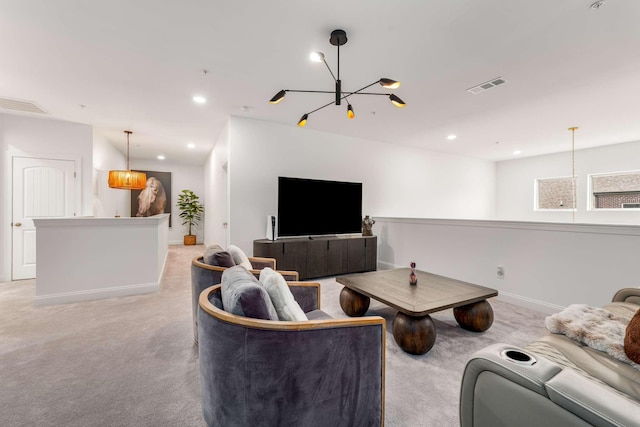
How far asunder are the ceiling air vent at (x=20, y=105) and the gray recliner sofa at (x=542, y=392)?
228 inches

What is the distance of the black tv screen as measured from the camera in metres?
4.35

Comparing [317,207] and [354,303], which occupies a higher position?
[317,207]

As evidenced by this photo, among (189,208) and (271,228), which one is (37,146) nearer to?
(189,208)

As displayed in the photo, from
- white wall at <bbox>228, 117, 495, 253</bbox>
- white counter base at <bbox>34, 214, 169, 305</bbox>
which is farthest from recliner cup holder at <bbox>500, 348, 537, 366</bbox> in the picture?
white counter base at <bbox>34, 214, 169, 305</bbox>

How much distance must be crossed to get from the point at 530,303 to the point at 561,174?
510cm

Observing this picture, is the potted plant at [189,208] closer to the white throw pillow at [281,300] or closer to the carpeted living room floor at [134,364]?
the carpeted living room floor at [134,364]

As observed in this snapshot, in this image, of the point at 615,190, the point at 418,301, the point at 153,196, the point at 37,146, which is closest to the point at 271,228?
the point at 418,301

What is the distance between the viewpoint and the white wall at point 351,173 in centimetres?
432

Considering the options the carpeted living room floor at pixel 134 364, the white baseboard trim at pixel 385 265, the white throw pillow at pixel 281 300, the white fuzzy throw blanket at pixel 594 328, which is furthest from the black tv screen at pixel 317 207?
the white fuzzy throw blanket at pixel 594 328

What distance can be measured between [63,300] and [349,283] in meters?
3.49

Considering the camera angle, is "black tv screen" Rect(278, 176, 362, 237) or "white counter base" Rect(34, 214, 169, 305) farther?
"black tv screen" Rect(278, 176, 362, 237)

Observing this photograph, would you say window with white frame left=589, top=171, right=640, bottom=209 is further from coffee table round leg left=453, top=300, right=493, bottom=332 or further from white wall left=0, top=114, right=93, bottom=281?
white wall left=0, top=114, right=93, bottom=281

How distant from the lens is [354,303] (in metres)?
2.87

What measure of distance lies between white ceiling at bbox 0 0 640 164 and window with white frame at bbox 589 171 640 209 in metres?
1.78
